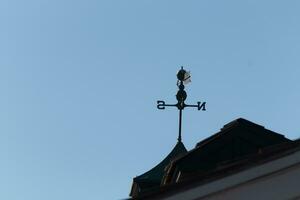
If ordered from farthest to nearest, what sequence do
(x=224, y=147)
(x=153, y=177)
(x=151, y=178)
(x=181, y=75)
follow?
(x=181, y=75)
(x=153, y=177)
(x=151, y=178)
(x=224, y=147)

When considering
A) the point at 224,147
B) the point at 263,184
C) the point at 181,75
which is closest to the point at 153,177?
the point at 181,75

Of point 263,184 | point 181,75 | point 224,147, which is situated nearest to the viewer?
point 263,184

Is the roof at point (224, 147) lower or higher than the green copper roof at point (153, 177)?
lower

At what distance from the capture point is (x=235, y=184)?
8.47 m

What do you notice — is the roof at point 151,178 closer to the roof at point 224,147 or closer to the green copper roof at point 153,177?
the green copper roof at point 153,177

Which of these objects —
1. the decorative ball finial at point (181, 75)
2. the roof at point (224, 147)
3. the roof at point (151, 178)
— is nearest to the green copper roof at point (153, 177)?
the roof at point (151, 178)

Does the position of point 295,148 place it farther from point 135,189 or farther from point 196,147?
point 135,189

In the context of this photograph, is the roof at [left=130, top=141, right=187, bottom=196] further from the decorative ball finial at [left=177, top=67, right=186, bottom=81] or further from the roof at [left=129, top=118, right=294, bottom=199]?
the roof at [left=129, top=118, right=294, bottom=199]

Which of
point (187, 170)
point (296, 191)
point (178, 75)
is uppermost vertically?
point (178, 75)

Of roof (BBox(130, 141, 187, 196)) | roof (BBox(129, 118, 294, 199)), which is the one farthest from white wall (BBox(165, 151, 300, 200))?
roof (BBox(130, 141, 187, 196))

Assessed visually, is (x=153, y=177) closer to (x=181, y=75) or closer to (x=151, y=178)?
(x=151, y=178)

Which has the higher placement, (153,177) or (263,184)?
(153,177)

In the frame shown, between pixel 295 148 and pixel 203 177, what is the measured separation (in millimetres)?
915

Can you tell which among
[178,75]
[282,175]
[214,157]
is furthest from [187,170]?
[178,75]
